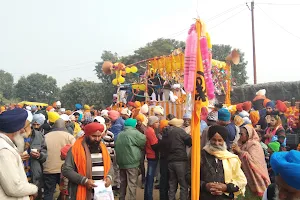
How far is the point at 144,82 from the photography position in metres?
17.4

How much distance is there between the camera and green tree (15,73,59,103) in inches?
2201

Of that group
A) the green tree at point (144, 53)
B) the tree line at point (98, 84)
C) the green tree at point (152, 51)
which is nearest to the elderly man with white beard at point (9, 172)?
the tree line at point (98, 84)

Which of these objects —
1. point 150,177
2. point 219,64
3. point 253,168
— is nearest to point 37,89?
point 219,64

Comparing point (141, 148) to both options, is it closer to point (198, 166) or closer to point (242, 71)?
point (198, 166)

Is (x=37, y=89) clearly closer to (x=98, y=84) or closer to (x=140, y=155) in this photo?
(x=98, y=84)

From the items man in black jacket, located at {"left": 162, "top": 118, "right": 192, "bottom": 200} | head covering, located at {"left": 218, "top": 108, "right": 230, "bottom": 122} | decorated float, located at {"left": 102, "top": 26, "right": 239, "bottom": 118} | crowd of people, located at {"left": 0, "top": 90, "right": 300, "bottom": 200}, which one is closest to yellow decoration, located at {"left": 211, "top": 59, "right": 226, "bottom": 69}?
decorated float, located at {"left": 102, "top": 26, "right": 239, "bottom": 118}

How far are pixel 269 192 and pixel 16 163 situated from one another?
2074mm

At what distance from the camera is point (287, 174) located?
2.16 m

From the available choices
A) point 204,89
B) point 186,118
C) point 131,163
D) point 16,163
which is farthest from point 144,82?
point 16,163

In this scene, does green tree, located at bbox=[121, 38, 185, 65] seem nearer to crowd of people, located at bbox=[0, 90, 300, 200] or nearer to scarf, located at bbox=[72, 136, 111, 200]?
crowd of people, located at bbox=[0, 90, 300, 200]

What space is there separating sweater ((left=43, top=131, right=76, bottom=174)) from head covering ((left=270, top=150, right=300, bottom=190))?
4.54 m

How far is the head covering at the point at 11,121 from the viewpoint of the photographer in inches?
127

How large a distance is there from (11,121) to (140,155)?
3695 millimetres

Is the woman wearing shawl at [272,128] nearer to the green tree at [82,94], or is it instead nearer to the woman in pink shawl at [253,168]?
the woman in pink shawl at [253,168]
